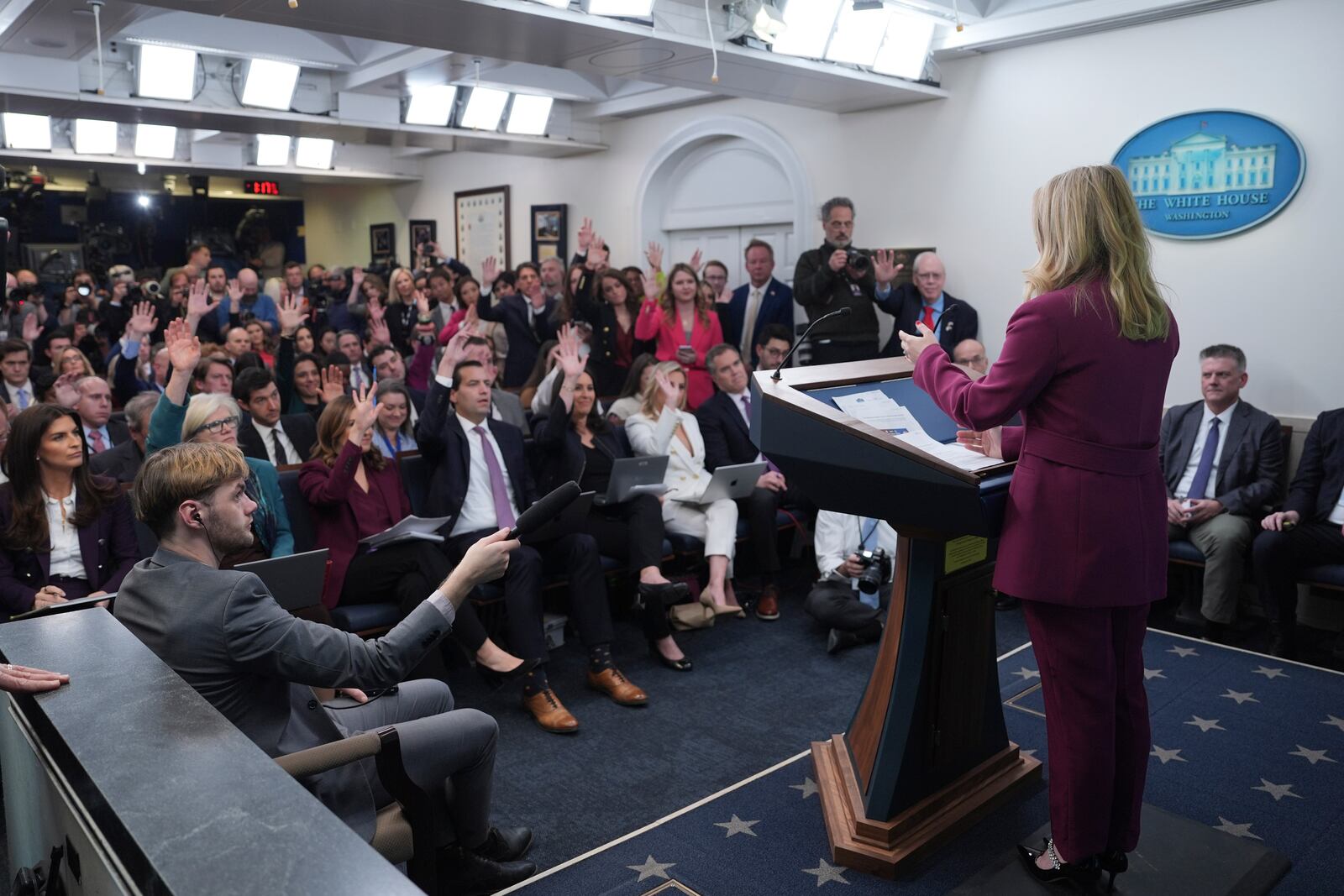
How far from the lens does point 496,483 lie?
3926 mm

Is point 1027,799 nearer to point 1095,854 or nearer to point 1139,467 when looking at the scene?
point 1095,854

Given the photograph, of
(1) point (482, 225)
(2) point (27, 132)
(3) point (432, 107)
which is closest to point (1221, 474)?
(3) point (432, 107)

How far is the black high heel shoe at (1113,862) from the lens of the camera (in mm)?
2184

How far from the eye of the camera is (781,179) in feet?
23.0

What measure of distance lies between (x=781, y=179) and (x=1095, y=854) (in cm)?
555

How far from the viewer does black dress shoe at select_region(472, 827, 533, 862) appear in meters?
2.44

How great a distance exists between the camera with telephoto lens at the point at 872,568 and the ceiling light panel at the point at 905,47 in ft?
8.68

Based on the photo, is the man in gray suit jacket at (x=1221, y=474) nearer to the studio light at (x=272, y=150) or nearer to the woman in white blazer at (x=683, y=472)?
the woman in white blazer at (x=683, y=472)

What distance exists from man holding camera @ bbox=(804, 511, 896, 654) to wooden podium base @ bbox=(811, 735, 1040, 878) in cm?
122

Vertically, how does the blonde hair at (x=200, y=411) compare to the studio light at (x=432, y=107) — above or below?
below

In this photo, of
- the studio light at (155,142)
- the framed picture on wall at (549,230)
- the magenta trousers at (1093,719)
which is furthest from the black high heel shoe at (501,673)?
the studio light at (155,142)

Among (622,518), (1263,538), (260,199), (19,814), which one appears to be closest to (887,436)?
(19,814)

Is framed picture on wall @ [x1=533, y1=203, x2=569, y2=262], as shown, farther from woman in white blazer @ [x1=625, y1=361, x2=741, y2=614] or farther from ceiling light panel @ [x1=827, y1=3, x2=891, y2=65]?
woman in white blazer @ [x1=625, y1=361, x2=741, y2=614]

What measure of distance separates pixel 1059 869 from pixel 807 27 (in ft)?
13.1
